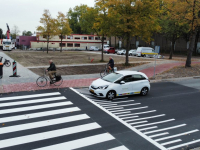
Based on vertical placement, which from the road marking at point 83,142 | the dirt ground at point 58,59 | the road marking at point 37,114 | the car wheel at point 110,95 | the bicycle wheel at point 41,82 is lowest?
the road marking at point 83,142

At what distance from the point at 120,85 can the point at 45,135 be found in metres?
5.48

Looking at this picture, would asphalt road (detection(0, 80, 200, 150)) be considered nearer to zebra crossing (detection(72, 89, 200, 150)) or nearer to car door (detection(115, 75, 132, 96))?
zebra crossing (detection(72, 89, 200, 150))

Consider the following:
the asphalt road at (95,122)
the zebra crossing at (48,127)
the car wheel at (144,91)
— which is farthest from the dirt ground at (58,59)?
the car wheel at (144,91)

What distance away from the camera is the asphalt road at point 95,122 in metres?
6.08

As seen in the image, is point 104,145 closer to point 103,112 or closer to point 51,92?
point 103,112

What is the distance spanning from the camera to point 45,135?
6449mm

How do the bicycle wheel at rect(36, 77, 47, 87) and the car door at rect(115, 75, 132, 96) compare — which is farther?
the bicycle wheel at rect(36, 77, 47, 87)

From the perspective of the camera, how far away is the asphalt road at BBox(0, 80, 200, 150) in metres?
6.08

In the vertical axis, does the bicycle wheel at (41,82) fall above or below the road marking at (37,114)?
above

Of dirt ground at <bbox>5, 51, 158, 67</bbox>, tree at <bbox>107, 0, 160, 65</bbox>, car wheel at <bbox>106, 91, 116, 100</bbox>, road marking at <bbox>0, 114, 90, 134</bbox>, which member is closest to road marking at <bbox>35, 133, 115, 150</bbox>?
road marking at <bbox>0, 114, 90, 134</bbox>

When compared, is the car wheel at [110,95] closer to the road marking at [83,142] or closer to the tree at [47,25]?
the road marking at [83,142]

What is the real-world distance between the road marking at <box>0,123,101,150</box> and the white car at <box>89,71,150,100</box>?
339 centimetres

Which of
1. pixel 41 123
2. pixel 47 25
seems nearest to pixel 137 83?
pixel 41 123

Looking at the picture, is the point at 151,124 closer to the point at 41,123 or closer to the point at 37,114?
the point at 41,123
